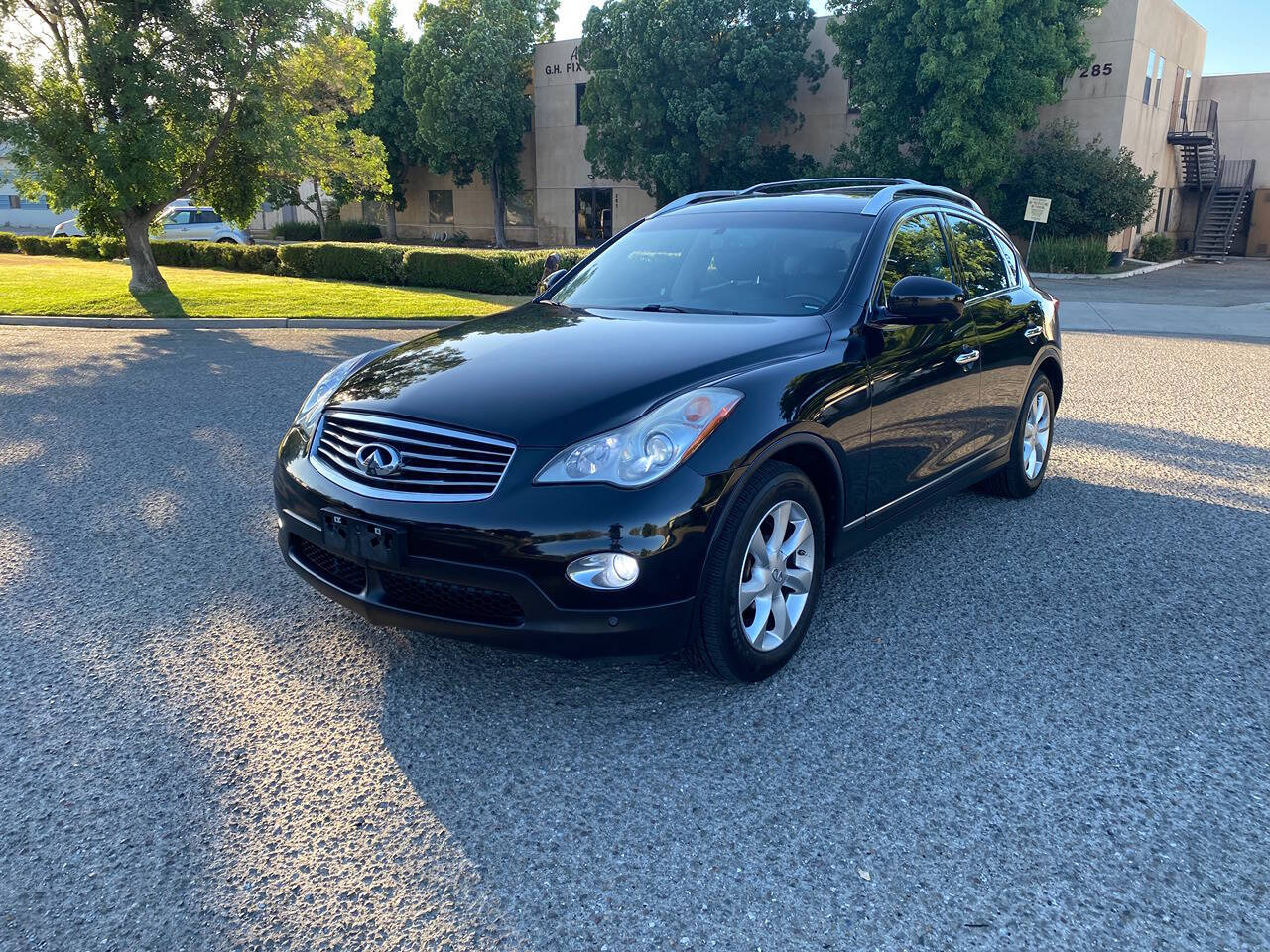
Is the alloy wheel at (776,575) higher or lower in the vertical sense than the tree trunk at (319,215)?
lower

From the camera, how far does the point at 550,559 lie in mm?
2973

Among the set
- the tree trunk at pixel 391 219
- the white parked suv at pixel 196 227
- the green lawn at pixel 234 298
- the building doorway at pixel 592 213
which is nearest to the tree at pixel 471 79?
the building doorway at pixel 592 213

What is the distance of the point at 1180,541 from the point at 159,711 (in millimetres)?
4867

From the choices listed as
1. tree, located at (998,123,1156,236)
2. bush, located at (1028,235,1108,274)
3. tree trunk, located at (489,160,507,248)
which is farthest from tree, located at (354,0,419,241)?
bush, located at (1028,235,1108,274)

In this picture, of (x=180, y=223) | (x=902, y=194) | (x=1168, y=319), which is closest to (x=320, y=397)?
(x=902, y=194)

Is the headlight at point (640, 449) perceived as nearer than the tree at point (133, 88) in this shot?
Yes

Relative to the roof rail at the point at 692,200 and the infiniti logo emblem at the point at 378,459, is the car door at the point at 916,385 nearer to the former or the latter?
the roof rail at the point at 692,200

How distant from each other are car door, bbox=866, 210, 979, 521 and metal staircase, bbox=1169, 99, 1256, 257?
37.4m

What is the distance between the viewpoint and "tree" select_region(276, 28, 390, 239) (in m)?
16.7

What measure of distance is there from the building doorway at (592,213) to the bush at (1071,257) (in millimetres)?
18515

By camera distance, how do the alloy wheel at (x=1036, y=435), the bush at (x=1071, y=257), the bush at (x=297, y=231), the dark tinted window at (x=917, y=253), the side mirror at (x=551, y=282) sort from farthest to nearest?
the bush at (x=297, y=231) < the bush at (x=1071, y=257) < the alloy wheel at (x=1036, y=435) < the side mirror at (x=551, y=282) < the dark tinted window at (x=917, y=253)

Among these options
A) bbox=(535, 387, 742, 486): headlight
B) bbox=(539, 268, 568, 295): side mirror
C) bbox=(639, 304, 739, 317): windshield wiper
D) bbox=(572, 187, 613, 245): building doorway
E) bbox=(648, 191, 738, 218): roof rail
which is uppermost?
bbox=(572, 187, 613, 245): building doorway

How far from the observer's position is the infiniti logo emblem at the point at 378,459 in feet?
10.6

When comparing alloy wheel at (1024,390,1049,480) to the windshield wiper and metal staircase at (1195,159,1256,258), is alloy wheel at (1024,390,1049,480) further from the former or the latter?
metal staircase at (1195,159,1256,258)
